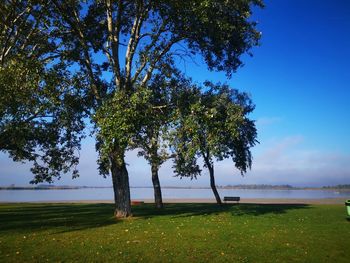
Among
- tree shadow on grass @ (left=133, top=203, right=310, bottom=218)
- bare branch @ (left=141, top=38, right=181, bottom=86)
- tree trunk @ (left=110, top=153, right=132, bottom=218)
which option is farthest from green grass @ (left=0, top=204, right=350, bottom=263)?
bare branch @ (left=141, top=38, right=181, bottom=86)

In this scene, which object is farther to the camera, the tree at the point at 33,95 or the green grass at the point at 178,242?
the tree at the point at 33,95

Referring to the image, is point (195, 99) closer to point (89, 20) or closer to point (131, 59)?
point (131, 59)

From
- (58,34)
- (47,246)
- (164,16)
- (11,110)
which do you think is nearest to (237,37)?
(164,16)

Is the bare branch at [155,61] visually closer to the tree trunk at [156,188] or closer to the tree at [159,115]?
the tree at [159,115]

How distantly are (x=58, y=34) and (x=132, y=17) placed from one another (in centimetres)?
658

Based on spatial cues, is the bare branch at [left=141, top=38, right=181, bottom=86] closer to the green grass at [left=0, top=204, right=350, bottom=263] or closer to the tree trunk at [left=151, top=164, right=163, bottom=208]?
the green grass at [left=0, top=204, right=350, bottom=263]

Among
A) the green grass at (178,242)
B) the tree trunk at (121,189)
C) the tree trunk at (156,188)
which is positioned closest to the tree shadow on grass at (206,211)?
the tree trunk at (121,189)

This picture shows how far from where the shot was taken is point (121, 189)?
24.3m

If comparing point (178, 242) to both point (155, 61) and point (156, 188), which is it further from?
point (156, 188)

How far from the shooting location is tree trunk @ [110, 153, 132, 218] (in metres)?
24.1

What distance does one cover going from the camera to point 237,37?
25.7 metres

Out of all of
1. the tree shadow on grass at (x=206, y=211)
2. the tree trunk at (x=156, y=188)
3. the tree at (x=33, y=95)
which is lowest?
the tree shadow on grass at (x=206, y=211)

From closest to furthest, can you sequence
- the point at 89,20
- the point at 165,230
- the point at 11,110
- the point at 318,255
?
the point at 318,255 < the point at 165,230 < the point at 11,110 < the point at 89,20

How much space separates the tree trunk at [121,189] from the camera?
24.1m
